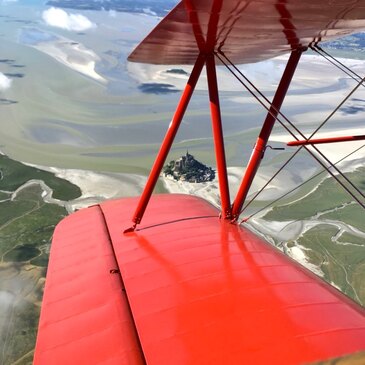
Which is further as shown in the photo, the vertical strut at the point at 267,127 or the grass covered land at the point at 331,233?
the grass covered land at the point at 331,233

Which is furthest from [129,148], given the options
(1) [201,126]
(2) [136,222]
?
(2) [136,222]

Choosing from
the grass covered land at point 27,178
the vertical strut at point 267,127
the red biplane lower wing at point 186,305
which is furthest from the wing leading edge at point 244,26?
the grass covered land at point 27,178

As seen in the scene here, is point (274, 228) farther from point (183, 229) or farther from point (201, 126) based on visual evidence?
point (183, 229)

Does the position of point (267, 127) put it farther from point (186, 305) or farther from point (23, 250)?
point (23, 250)

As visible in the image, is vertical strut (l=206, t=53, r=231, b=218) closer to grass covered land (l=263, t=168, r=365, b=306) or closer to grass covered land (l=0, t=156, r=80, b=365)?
grass covered land (l=0, t=156, r=80, b=365)

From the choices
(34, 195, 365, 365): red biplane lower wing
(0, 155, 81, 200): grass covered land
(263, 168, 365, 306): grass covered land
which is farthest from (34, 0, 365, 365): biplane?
(0, 155, 81, 200): grass covered land

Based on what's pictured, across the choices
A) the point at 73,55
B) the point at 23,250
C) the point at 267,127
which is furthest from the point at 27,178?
the point at 73,55

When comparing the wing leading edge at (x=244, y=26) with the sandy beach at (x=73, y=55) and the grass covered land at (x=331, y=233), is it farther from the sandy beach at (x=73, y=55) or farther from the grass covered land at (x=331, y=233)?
the sandy beach at (x=73, y=55)
